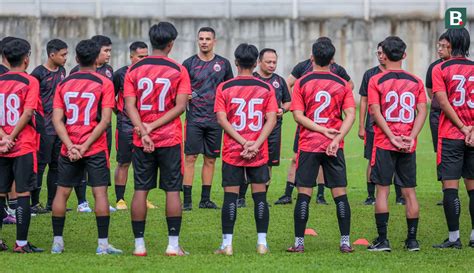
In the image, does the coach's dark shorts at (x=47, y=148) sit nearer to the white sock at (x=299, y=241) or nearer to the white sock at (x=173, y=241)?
the white sock at (x=173, y=241)

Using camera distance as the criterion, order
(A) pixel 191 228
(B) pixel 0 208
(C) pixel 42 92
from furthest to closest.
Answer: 1. (C) pixel 42 92
2. (A) pixel 191 228
3. (B) pixel 0 208

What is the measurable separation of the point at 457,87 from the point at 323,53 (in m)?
1.61

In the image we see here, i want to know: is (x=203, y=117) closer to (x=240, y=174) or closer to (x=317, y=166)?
(x=240, y=174)

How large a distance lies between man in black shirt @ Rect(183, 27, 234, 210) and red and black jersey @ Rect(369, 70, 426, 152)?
144 inches

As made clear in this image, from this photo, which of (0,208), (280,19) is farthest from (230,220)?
(280,19)

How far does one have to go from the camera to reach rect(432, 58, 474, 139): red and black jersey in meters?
10.5

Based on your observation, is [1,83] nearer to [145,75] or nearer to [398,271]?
[145,75]

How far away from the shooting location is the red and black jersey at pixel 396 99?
400 inches

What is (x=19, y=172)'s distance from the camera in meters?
10.1

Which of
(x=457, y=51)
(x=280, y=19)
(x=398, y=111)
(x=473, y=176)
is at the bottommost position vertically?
(x=473, y=176)

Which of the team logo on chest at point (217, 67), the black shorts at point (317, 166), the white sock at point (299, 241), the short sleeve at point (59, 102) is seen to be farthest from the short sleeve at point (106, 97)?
the team logo on chest at point (217, 67)

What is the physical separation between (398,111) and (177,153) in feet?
7.61

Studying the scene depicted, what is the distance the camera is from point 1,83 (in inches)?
397

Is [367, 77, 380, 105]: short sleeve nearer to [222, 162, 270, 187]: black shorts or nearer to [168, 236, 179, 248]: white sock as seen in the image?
[222, 162, 270, 187]: black shorts
